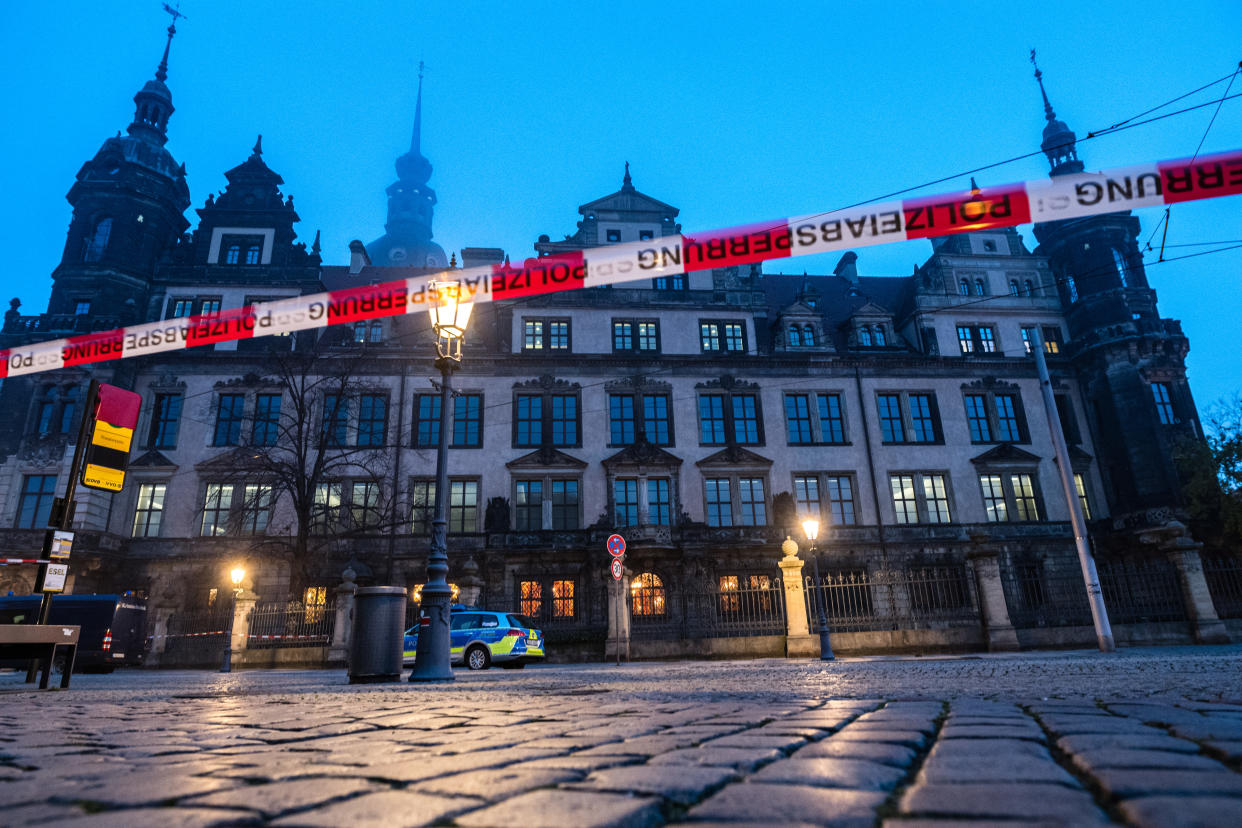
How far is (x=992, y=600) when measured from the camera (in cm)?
1814

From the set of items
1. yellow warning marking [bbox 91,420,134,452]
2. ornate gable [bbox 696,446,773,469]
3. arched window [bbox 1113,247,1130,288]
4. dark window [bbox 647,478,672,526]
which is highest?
arched window [bbox 1113,247,1130,288]

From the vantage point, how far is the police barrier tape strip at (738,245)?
28.5 ft

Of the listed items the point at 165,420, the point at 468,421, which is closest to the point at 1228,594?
the point at 468,421

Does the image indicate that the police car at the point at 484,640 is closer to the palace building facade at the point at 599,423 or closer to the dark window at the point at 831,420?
the palace building facade at the point at 599,423

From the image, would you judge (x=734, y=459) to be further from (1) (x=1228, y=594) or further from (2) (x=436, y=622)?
(2) (x=436, y=622)

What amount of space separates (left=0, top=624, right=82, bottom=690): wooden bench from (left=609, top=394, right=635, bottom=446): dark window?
71.8 ft

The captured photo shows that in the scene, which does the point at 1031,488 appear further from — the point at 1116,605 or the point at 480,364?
the point at 480,364

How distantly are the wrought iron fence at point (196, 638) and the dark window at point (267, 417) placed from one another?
6.91 metres

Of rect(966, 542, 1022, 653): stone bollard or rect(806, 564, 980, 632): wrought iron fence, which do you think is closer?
rect(966, 542, 1022, 653): stone bollard

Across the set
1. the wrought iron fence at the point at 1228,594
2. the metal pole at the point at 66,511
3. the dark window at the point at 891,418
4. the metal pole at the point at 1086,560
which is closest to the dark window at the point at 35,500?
the metal pole at the point at 66,511

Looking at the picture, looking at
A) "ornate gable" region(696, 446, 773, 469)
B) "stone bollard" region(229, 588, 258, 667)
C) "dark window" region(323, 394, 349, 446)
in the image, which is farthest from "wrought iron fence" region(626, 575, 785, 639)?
"dark window" region(323, 394, 349, 446)

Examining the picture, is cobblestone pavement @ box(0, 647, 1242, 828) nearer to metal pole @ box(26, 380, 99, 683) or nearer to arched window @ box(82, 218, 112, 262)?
metal pole @ box(26, 380, 99, 683)

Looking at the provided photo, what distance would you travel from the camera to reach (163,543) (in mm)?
27031

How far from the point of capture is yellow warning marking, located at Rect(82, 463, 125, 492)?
9.71 m
